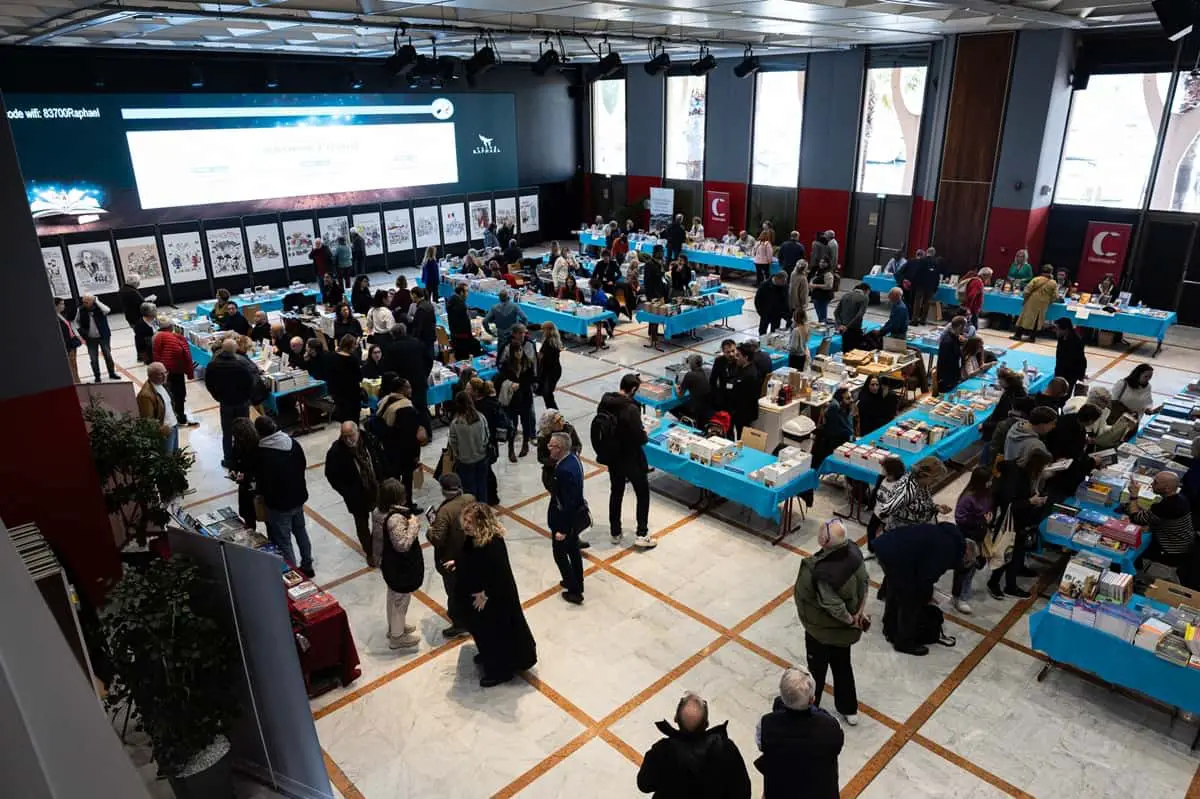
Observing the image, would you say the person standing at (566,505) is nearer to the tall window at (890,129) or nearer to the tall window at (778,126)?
the tall window at (890,129)

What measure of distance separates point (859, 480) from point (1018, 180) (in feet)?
32.3

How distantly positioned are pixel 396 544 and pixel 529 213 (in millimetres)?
17956

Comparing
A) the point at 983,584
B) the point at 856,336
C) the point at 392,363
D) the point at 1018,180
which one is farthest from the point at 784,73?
the point at 983,584

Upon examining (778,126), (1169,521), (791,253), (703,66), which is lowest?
(1169,521)

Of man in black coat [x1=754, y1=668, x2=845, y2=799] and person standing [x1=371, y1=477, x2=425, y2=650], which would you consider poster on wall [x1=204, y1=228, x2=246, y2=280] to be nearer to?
person standing [x1=371, y1=477, x2=425, y2=650]

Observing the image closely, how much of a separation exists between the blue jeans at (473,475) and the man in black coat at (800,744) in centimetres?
423

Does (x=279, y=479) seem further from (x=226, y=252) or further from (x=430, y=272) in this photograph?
(x=226, y=252)

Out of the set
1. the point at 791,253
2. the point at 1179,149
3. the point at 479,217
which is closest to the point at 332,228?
the point at 479,217

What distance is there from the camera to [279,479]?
636 centimetres

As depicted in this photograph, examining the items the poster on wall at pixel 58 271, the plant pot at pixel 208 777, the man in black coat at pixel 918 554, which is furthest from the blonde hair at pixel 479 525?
the poster on wall at pixel 58 271

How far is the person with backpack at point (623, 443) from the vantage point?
22.9 ft

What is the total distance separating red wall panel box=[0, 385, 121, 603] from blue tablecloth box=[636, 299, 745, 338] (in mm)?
9176

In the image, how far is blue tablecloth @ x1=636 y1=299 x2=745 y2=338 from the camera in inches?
516

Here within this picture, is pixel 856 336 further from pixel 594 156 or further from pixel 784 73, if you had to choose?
pixel 594 156
